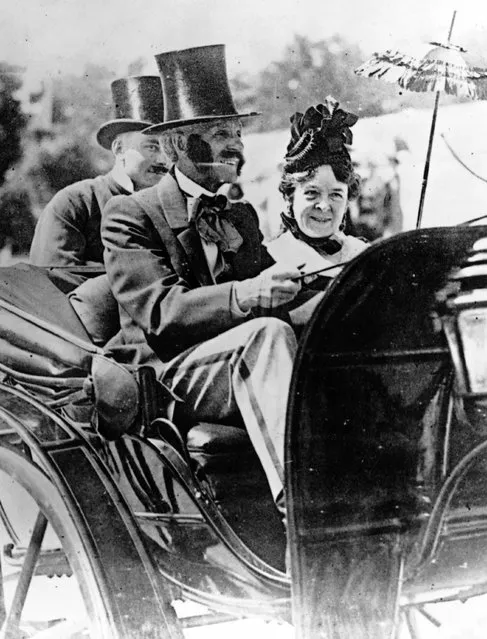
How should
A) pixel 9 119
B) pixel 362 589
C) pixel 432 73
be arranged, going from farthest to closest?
pixel 432 73 < pixel 362 589 < pixel 9 119

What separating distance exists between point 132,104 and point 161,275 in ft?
1.91

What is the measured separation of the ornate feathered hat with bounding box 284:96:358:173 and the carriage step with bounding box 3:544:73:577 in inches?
61.1

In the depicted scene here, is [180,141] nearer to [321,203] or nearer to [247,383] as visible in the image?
[321,203]

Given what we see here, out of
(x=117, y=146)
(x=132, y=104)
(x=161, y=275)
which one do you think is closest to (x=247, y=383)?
(x=161, y=275)

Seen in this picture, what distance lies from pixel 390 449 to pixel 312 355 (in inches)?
17.0

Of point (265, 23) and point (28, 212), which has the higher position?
point (265, 23)

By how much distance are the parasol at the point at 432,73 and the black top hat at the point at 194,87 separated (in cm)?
49

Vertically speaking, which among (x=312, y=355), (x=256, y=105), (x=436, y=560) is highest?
(x=256, y=105)

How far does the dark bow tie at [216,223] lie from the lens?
Answer: 9.78ft

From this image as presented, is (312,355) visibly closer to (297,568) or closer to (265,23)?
(297,568)

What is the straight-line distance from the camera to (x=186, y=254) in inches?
117

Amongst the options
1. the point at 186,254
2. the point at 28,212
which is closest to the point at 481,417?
the point at 186,254

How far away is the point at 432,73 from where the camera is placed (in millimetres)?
3117

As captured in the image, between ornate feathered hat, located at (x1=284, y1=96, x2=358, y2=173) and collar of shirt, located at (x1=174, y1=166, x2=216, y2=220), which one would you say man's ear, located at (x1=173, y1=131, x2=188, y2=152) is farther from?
ornate feathered hat, located at (x1=284, y1=96, x2=358, y2=173)
